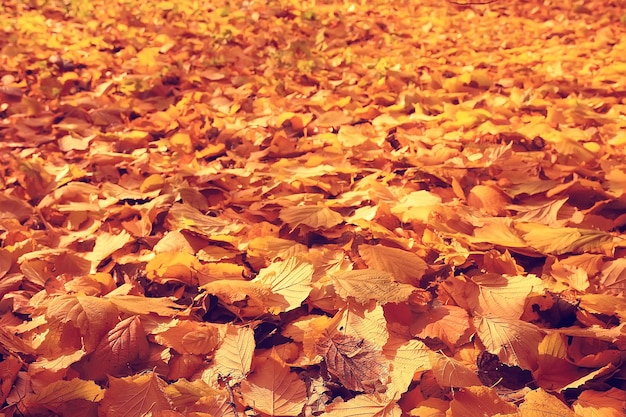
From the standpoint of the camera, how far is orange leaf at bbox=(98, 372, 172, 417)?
870 millimetres

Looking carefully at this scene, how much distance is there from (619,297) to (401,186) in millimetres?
712

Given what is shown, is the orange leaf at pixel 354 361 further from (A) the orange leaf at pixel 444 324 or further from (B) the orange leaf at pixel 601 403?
(B) the orange leaf at pixel 601 403

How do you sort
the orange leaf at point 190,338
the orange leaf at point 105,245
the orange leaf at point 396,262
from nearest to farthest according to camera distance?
the orange leaf at point 190,338 → the orange leaf at point 396,262 → the orange leaf at point 105,245

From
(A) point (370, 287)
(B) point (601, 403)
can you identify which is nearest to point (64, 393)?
(A) point (370, 287)

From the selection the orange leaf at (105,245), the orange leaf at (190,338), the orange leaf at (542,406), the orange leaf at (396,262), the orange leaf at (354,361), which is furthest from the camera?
the orange leaf at (105,245)

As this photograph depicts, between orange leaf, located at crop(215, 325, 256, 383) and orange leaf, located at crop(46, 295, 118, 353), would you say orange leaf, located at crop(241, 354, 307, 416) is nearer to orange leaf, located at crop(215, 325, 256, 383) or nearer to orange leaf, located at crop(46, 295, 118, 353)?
orange leaf, located at crop(215, 325, 256, 383)

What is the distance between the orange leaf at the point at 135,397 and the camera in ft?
2.85

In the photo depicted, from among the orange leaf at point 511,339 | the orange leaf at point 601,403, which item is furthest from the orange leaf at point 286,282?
the orange leaf at point 601,403

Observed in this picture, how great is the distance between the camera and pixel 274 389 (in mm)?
936

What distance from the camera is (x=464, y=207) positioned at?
1456 mm

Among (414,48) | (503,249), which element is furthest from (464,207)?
(414,48)

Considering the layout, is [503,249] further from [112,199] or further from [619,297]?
[112,199]

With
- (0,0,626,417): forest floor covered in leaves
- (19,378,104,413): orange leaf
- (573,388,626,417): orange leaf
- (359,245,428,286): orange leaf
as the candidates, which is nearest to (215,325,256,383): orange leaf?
(0,0,626,417): forest floor covered in leaves

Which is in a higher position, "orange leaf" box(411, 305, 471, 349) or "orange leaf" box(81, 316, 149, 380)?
"orange leaf" box(411, 305, 471, 349)
